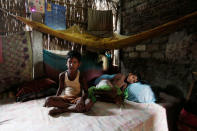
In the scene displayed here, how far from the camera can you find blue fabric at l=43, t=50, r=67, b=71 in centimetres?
190

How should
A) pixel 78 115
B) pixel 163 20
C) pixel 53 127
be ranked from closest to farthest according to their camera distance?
pixel 53 127 → pixel 78 115 → pixel 163 20

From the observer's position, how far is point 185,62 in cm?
174

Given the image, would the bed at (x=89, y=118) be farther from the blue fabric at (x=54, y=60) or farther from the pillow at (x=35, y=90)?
the blue fabric at (x=54, y=60)

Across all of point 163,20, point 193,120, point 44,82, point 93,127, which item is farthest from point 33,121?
point 163,20

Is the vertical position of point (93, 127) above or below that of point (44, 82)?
below

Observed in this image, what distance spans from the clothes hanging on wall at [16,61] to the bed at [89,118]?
379 mm

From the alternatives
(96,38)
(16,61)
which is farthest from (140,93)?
(16,61)

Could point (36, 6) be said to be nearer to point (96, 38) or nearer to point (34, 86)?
point (96, 38)

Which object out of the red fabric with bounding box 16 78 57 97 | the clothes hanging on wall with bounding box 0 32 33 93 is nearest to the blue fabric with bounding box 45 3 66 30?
the clothes hanging on wall with bounding box 0 32 33 93

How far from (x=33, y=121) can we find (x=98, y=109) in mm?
620

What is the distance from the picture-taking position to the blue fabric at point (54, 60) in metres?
1.90

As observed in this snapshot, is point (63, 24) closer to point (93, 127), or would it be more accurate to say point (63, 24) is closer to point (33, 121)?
point (33, 121)

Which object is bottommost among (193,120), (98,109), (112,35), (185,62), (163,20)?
(193,120)

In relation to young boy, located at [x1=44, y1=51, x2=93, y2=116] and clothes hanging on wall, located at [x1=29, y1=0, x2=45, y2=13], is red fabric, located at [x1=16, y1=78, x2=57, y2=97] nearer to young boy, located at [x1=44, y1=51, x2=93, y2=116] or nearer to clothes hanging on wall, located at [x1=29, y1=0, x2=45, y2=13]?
young boy, located at [x1=44, y1=51, x2=93, y2=116]
